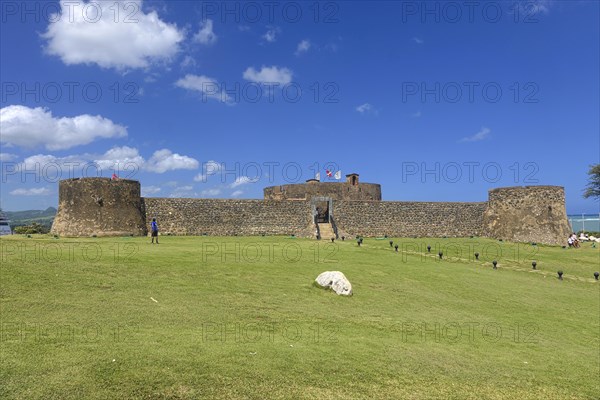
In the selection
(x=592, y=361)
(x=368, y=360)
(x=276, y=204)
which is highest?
(x=276, y=204)

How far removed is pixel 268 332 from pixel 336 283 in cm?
433

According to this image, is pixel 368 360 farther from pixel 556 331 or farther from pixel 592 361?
pixel 556 331

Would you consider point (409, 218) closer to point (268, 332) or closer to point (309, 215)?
point (309, 215)

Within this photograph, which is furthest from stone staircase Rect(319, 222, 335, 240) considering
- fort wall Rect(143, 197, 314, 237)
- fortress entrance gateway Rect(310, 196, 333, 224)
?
fort wall Rect(143, 197, 314, 237)

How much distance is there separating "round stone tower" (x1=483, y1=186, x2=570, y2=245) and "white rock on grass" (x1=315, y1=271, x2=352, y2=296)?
28.2 m

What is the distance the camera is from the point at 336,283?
12.2 meters

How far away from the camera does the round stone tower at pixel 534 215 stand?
34.9 meters

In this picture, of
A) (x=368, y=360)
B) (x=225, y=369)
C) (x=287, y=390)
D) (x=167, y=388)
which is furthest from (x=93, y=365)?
(x=368, y=360)

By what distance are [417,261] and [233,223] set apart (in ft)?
53.0

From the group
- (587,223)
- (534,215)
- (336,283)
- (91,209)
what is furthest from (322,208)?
(587,223)

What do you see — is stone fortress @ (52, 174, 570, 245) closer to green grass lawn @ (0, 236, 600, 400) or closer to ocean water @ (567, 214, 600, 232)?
green grass lawn @ (0, 236, 600, 400)

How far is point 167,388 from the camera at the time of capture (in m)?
5.46

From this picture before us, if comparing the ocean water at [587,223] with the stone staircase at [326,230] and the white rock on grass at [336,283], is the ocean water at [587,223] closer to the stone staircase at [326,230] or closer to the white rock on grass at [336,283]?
the stone staircase at [326,230]

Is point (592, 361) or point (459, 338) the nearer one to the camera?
point (592, 361)
